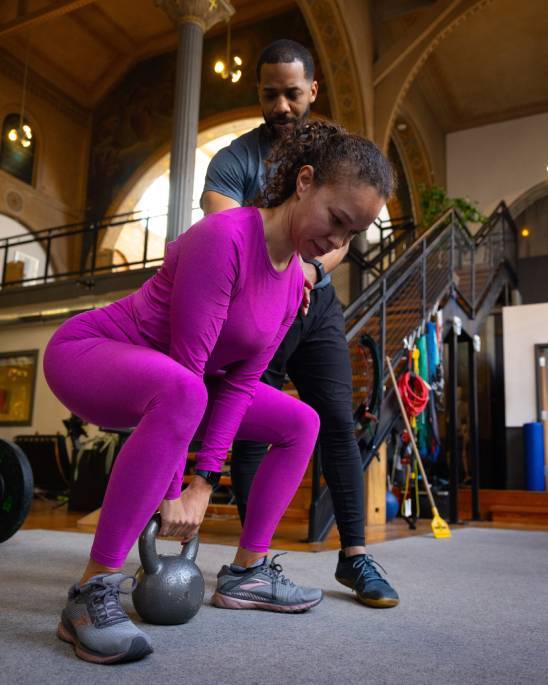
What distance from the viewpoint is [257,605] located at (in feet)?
6.00

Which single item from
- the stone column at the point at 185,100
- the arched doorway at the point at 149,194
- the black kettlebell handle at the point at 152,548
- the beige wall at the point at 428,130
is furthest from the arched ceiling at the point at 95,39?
the black kettlebell handle at the point at 152,548

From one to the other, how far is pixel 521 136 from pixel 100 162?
9770mm

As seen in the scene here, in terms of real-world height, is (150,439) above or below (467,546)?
above

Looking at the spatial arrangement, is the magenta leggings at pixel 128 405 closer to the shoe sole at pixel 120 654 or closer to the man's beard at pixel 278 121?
the shoe sole at pixel 120 654

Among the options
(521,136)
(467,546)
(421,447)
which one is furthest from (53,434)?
(521,136)

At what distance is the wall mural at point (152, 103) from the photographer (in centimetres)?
1441

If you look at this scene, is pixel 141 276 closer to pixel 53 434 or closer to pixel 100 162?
pixel 53 434

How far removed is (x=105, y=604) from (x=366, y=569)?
0.92 metres

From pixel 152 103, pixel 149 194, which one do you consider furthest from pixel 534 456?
pixel 149 194

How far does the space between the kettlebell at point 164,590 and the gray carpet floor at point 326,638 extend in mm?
30

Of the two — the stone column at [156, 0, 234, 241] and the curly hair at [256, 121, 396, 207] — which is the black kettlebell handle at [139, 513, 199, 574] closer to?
the curly hair at [256, 121, 396, 207]

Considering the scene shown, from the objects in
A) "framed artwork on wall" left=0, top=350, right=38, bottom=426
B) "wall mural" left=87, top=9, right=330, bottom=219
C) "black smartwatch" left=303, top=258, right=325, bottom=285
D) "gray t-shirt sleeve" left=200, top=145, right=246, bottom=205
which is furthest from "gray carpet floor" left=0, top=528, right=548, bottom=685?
"wall mural" left=87, top=9, right=330, bottom=219

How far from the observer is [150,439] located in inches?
54.4

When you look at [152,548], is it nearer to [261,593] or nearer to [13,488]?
[261,593]
